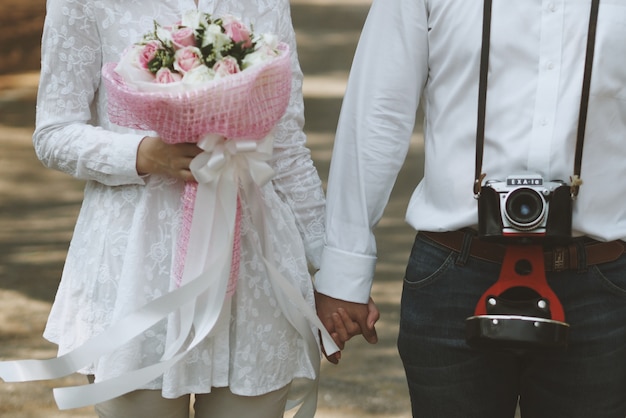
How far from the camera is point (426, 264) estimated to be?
Result: 2.52 m

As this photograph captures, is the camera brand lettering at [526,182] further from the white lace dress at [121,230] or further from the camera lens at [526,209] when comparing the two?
the white lace dress at [121,230]

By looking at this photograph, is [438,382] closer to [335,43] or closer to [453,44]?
[453,44]

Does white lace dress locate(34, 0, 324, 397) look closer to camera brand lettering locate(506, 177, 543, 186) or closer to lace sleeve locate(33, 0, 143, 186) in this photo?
lace sleeve locate(33, 0, 143, 186)

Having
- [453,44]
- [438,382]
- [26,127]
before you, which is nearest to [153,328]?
[438,382]

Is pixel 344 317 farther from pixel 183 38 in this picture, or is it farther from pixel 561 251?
pixel 183 38

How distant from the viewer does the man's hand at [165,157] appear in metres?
2.44

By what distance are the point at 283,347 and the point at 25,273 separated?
3069mm

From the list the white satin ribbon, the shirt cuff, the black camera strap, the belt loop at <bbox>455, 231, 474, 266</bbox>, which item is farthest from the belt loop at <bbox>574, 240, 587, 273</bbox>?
the white satin ribbon

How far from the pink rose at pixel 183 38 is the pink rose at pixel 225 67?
0.07 meters

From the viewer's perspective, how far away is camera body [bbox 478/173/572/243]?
2.33 metres

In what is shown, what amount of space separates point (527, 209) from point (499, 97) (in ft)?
0.83

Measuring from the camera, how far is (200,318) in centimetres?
252

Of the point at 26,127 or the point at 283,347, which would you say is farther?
the point at 26,127

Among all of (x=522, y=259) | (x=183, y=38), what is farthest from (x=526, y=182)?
(x=183, y=38)
